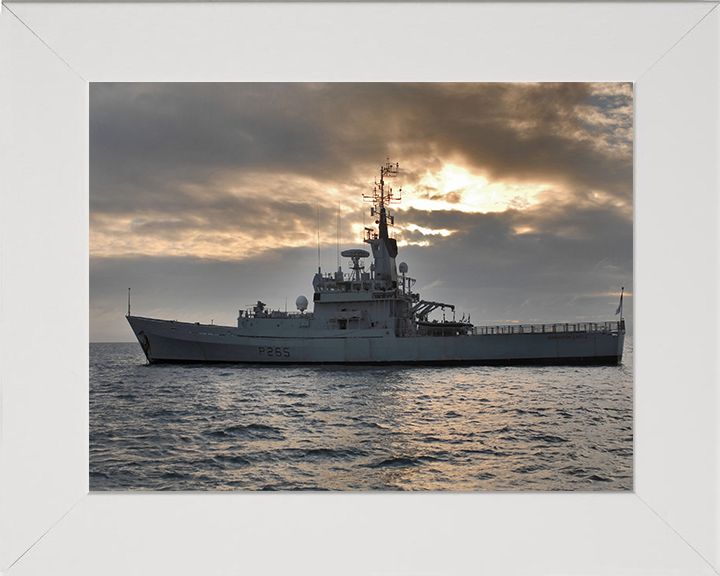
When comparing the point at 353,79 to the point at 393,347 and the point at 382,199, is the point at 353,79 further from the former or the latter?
the point at 382,199

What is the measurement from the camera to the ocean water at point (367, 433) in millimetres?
4660

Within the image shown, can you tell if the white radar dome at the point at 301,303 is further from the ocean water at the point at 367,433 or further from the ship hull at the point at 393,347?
the ocean water at the point at 367,433

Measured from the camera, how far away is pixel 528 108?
8.58 meters

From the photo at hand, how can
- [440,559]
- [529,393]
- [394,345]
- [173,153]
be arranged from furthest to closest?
[394,345] → [173,153] → [529,393] → [440,559]

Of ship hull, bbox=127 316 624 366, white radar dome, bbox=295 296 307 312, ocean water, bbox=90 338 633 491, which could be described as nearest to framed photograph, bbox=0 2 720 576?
ocean water, bbox=90 338 633 491

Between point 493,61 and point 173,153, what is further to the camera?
point 173,153

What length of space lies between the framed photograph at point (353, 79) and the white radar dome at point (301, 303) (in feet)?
38.0

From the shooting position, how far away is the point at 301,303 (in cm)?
1461

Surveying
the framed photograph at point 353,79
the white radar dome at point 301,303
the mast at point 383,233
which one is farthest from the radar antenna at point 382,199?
the framed photograph at point 353,79

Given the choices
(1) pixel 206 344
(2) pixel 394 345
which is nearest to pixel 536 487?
(2) pixel 394 345

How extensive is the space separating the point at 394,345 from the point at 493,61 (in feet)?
37.3
